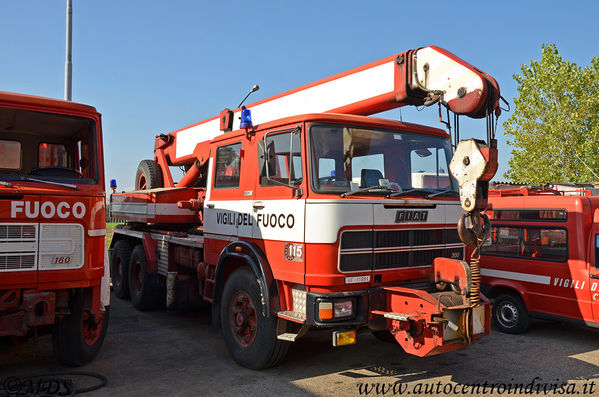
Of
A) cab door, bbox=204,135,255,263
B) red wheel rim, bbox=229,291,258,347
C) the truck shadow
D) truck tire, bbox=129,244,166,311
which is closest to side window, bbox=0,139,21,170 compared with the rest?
cab door, bbox=204,135,255,263

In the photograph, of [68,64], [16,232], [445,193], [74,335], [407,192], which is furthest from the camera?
[68,64]

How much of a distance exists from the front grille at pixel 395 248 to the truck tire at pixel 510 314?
2705 mm

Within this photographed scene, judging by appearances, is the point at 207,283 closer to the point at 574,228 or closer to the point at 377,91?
the point at 377,91

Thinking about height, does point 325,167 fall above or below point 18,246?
above

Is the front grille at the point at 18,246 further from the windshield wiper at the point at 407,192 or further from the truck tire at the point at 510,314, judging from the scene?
the truck tire at the point at 510,314

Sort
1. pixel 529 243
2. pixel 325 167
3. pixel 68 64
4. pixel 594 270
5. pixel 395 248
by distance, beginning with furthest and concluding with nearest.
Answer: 1. pixel 68 64
2. pixel 529 243
3. pixel 594 270
4. pixel 395 248
5. pixel 325 167

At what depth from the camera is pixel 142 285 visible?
8.80m

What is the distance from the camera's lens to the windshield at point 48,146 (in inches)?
214

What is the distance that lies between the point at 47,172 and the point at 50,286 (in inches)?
48.4

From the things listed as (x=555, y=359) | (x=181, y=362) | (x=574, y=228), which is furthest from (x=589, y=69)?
(x=181, y=362)

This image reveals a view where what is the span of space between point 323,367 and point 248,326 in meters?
1.00

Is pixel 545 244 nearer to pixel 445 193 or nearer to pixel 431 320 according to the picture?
pixel 445 193

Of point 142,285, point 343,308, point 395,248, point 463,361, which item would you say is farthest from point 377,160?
point 142,285

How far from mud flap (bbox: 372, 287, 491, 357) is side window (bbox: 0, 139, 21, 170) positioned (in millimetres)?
4449
